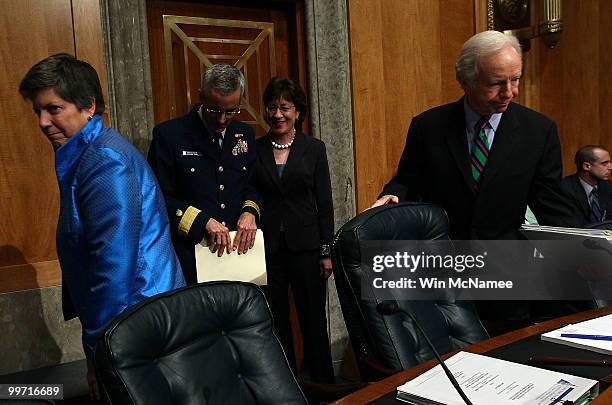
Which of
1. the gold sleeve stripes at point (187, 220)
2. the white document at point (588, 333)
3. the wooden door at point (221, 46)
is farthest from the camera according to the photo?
the wooden door at point (221, 46)

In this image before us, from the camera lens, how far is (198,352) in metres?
1.28

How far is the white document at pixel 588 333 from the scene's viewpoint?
4.53 ft

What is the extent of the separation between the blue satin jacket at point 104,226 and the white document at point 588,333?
100cm

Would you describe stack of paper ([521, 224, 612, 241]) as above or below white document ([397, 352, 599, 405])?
above

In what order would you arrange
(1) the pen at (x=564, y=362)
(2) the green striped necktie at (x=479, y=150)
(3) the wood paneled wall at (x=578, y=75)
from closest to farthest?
(1) the pen at (x=564, y=362) < (2) the green striped necktie at (x=479, y=150) < (3) the wood paneled wall at (x=578, y=75)

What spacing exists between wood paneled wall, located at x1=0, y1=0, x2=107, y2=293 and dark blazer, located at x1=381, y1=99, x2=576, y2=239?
1.51 metres

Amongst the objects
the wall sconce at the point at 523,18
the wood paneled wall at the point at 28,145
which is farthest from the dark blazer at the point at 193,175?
the wall sconce at the point at 523,18

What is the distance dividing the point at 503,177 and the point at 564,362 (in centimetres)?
84

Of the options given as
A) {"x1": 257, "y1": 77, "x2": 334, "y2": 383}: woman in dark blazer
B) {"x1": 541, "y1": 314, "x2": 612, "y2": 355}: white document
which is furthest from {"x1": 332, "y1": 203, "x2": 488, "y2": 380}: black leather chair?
{"x1": 257, "y1": 77, "x2": 334, "y2": 383}: woman in dark blazer

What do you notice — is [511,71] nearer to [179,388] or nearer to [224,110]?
[224,110]

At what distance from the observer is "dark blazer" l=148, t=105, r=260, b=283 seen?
233cm

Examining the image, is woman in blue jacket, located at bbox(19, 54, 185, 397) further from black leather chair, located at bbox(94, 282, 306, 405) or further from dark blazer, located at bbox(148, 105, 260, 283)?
dark blazer, located at bbox(148, 105, 260, 283)

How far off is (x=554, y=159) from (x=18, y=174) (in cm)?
198

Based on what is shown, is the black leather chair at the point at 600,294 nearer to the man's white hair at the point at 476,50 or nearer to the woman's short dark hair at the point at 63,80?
the man's white hair at the point at 476,50
